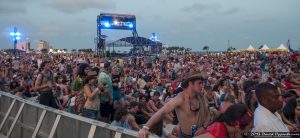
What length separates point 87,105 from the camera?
7.04m

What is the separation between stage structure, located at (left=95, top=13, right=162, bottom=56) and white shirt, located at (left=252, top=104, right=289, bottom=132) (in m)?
36.8

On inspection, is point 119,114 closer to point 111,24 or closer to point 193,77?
point 193,77

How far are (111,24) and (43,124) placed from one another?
35582 mm

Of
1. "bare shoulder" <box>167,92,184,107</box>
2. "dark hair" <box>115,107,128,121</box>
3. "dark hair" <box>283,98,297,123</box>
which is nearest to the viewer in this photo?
"bare shoulder" <box>167,92,184,107</box>

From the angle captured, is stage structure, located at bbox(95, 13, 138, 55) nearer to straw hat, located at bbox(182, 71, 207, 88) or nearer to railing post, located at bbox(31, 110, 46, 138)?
railing post, located at bbox(31, 110, 46, 138)

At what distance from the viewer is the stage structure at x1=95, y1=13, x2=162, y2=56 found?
40469mm

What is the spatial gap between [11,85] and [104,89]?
7.19 meters

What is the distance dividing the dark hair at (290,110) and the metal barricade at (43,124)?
4.61 m

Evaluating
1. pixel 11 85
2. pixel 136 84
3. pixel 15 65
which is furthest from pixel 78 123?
pixel 15 65

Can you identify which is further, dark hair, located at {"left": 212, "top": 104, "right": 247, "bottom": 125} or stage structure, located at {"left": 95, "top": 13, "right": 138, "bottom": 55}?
stage structure, located at {"left": 95, "top": 13, "right": 138, "bottom": 55}

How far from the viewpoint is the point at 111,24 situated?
4122 cm

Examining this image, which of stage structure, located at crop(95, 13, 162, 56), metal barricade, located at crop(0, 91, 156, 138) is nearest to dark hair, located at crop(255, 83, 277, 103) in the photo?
metal barricade, located at crop(0, 91, 156, 138)

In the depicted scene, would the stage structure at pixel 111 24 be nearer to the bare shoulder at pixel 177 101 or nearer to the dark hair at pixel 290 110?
the dark hair at pixel 290 110

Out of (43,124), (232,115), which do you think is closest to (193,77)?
(232,115)
